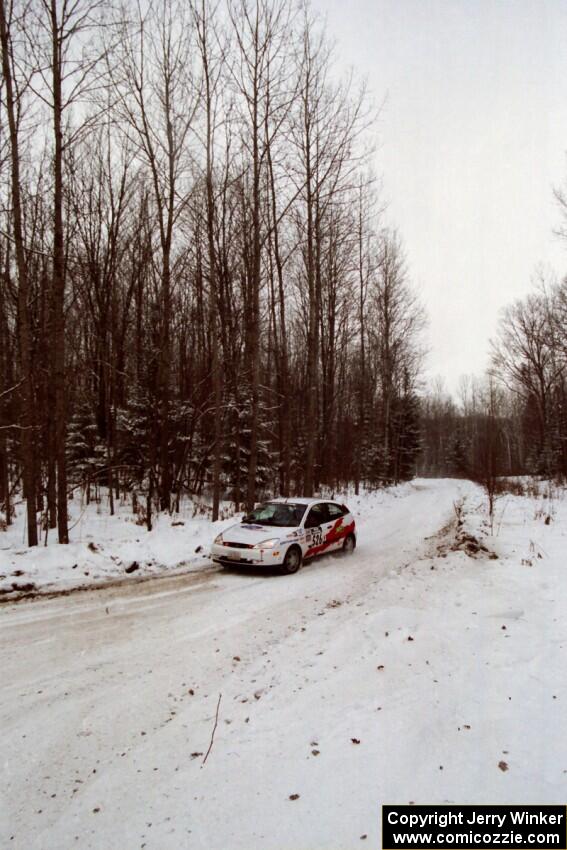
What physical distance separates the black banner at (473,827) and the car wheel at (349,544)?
9124mm

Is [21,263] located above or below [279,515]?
above

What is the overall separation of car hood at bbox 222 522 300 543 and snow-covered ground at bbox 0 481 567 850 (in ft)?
6.35

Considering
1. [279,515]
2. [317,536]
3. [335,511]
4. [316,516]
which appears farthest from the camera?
[335,511]

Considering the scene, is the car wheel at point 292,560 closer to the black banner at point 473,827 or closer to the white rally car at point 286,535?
the white rally car at point 286,535

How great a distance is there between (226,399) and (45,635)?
49.7 ft

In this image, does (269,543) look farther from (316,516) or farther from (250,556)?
(316,516)

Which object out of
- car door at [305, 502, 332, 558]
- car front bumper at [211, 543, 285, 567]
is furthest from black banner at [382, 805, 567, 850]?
car door at [305, 502, 332, 558]

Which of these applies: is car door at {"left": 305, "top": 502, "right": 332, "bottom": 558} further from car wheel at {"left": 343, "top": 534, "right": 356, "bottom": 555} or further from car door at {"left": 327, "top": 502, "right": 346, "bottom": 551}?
car wheel at {"left": 343, "top": 534, "right": 356, "bottom": 555}

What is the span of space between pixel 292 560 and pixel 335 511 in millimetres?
2421

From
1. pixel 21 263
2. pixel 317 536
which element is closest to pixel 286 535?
pixel 317 536

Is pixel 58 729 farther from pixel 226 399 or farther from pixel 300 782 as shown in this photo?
pixel 226 399

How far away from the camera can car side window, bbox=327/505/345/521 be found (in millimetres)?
12176

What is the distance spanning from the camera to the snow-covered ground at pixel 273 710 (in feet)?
10.7

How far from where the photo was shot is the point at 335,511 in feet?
40.7
